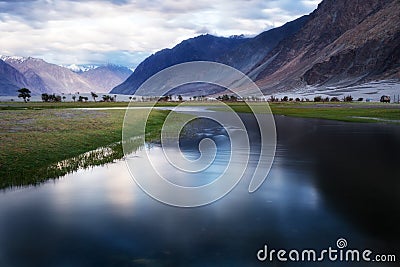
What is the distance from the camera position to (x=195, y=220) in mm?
16406

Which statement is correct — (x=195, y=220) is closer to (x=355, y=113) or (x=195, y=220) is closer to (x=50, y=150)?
(x=50, y=150)

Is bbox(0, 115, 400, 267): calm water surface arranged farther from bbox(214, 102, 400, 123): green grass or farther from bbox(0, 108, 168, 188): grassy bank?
bbox(214, 102, 400, 123): green grass

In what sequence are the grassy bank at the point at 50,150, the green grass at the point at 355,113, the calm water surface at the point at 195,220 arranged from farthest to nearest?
the green grass at the point at 355,113, the grassy bank at the point at 50,150, the calm water surface at the point at 195,220

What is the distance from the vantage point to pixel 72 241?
14156 mm

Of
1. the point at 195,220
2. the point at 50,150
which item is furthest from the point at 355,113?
the point at 195,220

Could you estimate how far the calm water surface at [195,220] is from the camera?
1310 cm

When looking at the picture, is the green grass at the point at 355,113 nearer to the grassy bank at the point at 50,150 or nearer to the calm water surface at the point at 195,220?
the grassy bank at the point at 50,150

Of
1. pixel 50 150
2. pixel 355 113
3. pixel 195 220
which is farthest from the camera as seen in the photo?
pixel 355 113

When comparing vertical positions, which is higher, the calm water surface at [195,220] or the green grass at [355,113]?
the green grass at [355,113]

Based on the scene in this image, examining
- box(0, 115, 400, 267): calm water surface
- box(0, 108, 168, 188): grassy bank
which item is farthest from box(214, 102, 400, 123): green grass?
box(0, 115, 400, 267): calm water surface

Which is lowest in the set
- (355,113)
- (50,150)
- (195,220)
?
(195,220)

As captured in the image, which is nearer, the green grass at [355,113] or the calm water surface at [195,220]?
the calm water surface at [195,220]

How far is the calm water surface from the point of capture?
1310 cm

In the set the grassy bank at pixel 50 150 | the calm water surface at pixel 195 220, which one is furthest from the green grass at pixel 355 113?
the calm water surface at pixel 195 220
